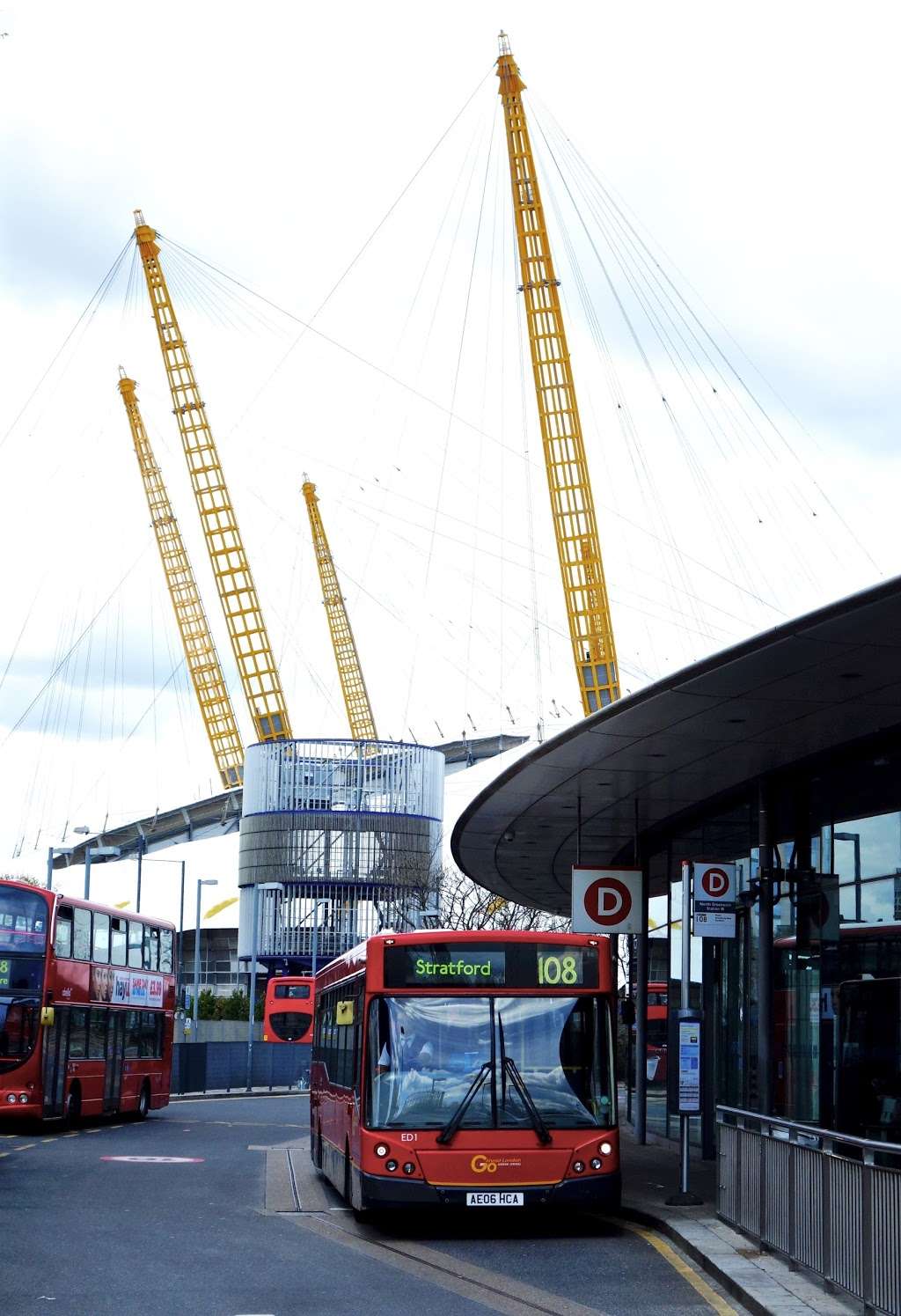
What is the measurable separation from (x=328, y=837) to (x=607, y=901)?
62101mm

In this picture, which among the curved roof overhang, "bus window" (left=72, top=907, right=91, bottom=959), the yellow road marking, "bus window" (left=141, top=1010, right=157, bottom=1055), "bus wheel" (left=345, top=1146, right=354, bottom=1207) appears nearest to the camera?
the yellow road marking

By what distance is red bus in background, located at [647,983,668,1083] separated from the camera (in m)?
31.3

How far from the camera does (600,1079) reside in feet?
48.9

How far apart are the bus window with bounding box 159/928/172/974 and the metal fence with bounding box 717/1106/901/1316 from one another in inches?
865

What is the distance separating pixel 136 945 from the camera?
1286 inches

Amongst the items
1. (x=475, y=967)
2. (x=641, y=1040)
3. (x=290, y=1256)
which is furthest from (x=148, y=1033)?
(x=290, y=1256)

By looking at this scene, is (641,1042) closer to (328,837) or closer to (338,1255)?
(338,1255)

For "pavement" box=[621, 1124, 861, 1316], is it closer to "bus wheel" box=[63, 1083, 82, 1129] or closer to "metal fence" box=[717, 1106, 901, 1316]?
"metal fence" box=[717, 1106, 901, 1316]

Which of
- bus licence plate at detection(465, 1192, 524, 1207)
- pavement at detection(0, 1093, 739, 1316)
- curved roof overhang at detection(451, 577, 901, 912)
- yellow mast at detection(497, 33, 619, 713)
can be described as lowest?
pavement at detection(0, 1093, 739, 1316)

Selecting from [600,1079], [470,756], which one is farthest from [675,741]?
[470,756]

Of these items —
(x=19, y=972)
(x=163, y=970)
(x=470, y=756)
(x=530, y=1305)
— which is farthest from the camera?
(x=470, y=756)

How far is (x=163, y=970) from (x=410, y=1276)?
23325 millimetres

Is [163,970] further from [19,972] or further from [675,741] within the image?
[675,741]

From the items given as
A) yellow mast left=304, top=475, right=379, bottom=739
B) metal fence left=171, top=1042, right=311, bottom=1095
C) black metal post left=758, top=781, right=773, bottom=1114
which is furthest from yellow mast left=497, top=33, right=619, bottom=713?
yellow mast left=304, top=475, right=379, bottom=739
